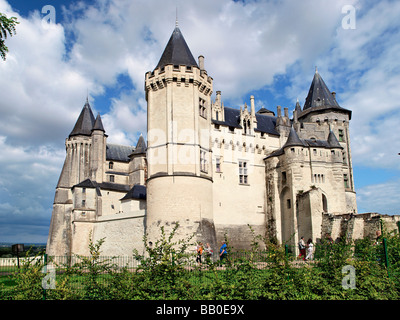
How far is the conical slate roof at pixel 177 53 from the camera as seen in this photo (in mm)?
29938

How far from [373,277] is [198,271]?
4.72 metres

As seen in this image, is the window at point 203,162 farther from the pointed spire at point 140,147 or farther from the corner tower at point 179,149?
the pointed spire at point 140,147

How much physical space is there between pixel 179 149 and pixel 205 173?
2.86 m

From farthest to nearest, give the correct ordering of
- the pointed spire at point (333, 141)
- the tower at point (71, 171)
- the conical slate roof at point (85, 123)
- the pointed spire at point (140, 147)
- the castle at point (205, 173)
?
the conical slate roof at point (85, 123)
the pointed spire at point (140, 147)
the tower at point (71, 171)
the pointed spire at point (333, 141)
the castle at point (205, 173)

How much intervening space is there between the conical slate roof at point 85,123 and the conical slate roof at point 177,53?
73.8 feet

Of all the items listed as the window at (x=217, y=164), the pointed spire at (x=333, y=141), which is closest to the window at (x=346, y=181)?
the pointed spire at (x=333, y=141)

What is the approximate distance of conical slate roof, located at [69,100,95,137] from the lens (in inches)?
1948

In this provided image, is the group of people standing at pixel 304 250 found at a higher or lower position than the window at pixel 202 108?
lower

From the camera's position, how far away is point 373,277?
10141 mm

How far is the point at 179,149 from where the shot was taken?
27875 millimetres

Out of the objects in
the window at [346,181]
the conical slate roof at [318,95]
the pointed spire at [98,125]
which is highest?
the conical slate roof at [318,95]

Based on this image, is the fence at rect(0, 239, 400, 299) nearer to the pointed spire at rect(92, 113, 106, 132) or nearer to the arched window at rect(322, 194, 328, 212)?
the arched window at rect(322, 194, 328, 212)

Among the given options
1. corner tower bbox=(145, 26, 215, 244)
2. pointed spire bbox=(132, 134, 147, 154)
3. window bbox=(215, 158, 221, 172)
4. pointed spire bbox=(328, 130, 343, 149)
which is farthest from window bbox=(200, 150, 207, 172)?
pointed spire bbox=(132, 134, 147, 154)
